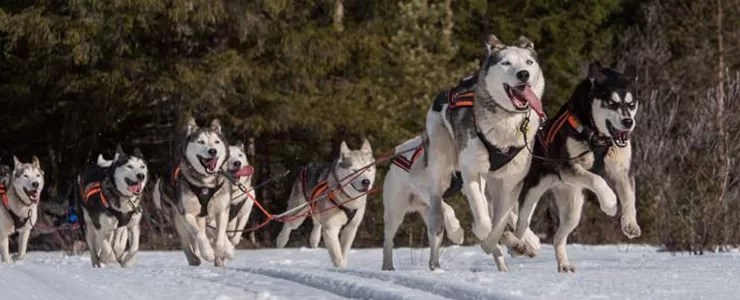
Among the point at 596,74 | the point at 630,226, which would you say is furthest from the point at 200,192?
the point at 630,226

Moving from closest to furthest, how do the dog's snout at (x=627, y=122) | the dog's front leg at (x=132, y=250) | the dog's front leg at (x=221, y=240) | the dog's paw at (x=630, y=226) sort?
the dog's paw at (x=630, y=226) < the dog's snout at (x=627, y=122) < the dog's front leg at (x=221, y=240) < the dog's front leg at (x=132, y=250)

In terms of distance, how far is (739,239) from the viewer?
17.1 metres

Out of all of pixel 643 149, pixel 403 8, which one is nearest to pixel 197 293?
pixel 643 149

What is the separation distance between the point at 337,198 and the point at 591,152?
16.9 ft

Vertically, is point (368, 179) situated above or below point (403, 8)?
below

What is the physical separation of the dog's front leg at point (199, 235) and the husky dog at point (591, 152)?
11.8 feet

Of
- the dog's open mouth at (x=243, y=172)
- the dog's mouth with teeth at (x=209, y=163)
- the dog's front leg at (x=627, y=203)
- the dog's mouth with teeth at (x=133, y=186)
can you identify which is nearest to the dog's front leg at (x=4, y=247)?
the dog's mouth with teeth at (x=133, y=186)

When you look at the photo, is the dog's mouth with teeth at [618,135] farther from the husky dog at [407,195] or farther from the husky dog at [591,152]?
the husky dog at [407,195]

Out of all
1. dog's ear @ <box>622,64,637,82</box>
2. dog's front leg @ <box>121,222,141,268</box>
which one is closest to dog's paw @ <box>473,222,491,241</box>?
dog's ear @ <box>622,64,637,82</box>

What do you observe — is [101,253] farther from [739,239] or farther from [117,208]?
[739,239]

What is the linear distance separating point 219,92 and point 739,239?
39.0ft

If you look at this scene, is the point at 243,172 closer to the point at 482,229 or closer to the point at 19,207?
the point at 19,207

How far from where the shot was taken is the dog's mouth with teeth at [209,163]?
14289mm

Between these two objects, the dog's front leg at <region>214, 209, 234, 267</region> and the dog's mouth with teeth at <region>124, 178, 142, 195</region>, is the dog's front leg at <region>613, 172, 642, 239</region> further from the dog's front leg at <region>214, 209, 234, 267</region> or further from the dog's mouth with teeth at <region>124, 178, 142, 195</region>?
the dog's mouth with teeth at <region>124, 178, 142, 195</region>
